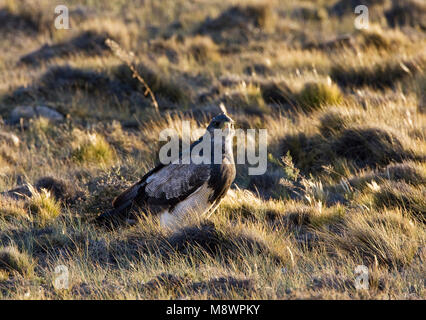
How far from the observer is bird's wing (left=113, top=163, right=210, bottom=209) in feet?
20.9

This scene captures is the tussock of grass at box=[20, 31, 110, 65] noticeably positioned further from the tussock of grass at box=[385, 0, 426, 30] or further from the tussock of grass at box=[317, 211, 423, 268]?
the tussock of grass at box=[317, 211, 423, 268]

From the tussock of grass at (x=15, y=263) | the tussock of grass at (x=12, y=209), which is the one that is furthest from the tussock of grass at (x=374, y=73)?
the tussock of grass at (x=15, y=263)

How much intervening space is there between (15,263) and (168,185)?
5.12 ft

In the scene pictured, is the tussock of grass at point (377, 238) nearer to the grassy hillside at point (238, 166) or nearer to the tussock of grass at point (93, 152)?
the grassy hillside at point (238, 166)

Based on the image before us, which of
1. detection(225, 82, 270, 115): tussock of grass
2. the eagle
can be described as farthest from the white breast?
detection(225, 82, 270, 115): tussock of grass

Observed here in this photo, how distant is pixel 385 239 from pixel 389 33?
364 inches

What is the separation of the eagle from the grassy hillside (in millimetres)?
192

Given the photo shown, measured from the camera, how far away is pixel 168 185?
6.54m

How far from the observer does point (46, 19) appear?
719 inches

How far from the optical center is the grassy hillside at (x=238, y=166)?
546cm

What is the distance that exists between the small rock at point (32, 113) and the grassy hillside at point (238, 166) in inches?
1.4

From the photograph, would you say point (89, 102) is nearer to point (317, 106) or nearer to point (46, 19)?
point (317, 106)
